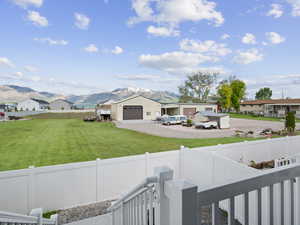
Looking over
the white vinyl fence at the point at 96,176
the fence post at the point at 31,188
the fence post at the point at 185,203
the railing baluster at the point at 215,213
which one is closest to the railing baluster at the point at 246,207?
the railing baluster at the point at 215,213

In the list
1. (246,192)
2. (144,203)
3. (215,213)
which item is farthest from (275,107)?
(215,213)

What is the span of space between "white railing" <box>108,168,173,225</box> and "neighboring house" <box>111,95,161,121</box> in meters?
26.9

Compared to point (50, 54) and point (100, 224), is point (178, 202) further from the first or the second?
point (50, 54)

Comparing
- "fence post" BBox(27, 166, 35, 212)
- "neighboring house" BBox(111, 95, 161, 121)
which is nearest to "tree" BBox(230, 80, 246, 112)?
"neighboring house" BBox(111, 95, 161, 121)

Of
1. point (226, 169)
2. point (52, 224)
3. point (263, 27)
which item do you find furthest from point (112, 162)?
Result: point (263, 27)

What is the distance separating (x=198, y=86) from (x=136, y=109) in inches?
964

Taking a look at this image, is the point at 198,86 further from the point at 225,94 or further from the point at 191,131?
the point at 191,131

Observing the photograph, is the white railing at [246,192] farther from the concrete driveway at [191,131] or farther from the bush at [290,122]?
the bush at [290,122]

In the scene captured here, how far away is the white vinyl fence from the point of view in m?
4.08

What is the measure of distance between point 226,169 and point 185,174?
70.2 inches

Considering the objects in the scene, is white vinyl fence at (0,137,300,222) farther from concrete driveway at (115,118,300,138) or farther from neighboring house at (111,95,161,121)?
neighboring house at (111,95,161,121)

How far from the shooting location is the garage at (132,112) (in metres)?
30.0

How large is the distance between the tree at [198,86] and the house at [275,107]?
14133 mm

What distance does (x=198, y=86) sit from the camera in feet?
158
